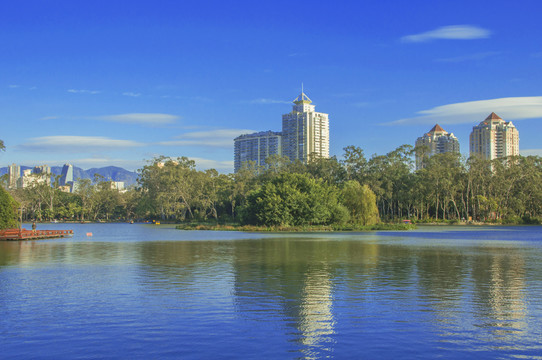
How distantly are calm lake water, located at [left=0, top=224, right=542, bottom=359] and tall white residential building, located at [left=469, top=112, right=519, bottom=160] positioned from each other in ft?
555

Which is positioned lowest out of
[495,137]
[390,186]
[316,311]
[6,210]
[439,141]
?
[316,311]

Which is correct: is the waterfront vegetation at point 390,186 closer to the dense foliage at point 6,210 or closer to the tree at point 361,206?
the tree at point 361,206

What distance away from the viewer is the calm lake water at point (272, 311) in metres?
10.3

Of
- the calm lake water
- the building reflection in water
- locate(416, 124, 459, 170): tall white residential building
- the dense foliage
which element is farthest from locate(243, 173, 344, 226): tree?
locate(416, 124, 459, 170): tall white residential building

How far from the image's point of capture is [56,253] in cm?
3334

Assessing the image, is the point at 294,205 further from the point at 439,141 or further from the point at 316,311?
the point at 439,141

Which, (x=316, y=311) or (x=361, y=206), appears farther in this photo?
(x=361, y=206)

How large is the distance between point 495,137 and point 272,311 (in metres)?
188

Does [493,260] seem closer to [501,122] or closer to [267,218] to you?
[267,218]

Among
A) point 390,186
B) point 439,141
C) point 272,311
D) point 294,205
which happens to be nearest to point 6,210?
point 294,205

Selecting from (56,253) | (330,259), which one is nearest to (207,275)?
(330,259)

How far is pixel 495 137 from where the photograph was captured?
18112 cm

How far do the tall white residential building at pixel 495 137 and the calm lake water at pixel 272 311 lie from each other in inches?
6655

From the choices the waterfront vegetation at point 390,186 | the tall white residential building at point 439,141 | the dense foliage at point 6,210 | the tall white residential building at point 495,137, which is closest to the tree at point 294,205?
the waterfront vegetation at point 390,186
